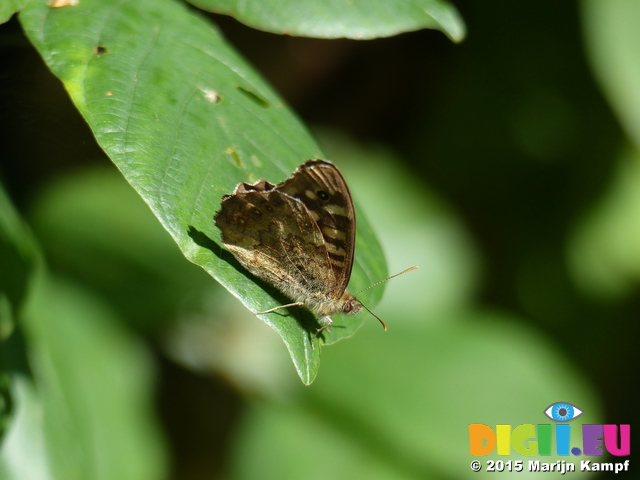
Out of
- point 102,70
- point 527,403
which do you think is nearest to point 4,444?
point 102,70

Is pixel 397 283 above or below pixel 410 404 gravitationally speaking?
above

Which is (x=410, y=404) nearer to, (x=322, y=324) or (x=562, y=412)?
(x=562, y=412)

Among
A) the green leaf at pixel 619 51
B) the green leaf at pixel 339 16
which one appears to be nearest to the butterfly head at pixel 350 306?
the green leaf at pixel 339 16

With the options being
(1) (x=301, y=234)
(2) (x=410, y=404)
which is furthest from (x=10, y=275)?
(2) (x=410, y=404)

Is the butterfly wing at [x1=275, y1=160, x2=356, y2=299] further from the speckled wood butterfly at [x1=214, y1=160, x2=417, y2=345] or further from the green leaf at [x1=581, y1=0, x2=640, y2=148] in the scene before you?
the green leaf at [x1=581, y1=0, x2=640, y2=148]

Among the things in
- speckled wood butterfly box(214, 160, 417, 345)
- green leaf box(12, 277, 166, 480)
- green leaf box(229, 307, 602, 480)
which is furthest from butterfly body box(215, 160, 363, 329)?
green leaf box(229, 307, 602, 480)

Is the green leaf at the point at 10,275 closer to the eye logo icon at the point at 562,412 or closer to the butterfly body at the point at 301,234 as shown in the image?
the butterfly body at the point at 301,234

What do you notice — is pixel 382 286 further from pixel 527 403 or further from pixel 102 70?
pixel 527 403
